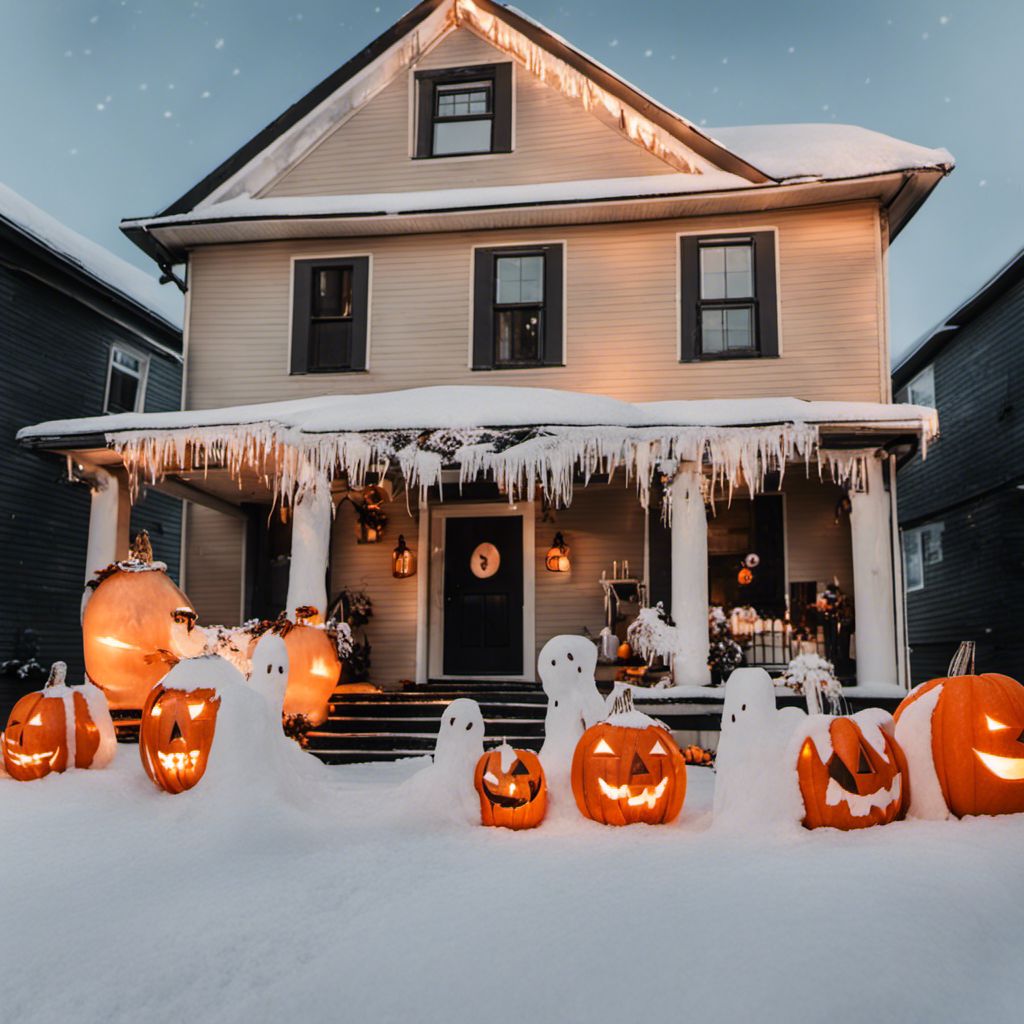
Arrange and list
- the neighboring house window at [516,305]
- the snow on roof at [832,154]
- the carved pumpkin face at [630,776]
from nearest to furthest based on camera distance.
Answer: the carved pumpkin face at [630,776], the snow on roof at [832,154], the neighboring house window at [516,305]

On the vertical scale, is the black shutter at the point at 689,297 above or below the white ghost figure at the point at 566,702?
above

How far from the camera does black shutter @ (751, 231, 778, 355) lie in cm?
1060

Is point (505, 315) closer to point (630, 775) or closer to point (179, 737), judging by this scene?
point (179, 737)

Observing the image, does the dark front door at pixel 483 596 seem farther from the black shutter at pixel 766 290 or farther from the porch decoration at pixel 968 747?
the porch decoration at pixel 968 747

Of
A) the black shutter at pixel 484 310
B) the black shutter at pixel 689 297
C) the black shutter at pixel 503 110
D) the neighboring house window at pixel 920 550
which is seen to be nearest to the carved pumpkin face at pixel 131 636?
the black shutter at pixel 484 310

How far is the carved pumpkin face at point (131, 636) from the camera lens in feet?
27.7

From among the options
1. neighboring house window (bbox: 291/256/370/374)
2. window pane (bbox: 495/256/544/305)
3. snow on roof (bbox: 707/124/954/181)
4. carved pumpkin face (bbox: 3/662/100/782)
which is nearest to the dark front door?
neighboring house window (bbox: 291/256/370/374)

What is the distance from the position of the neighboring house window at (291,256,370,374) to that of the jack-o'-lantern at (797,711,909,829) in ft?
25.8

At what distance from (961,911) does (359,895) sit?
216 cm

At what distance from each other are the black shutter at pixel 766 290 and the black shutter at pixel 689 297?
629 millimetres

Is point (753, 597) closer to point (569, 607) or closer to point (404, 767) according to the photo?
point (569, 607)

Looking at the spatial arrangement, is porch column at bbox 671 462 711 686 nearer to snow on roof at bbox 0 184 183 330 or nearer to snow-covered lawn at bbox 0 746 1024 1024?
snow-covered lawn at bbox 0 746 1024 1024

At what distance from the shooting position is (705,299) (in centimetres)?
1086

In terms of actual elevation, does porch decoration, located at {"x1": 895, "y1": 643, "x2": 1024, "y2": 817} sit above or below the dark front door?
below
